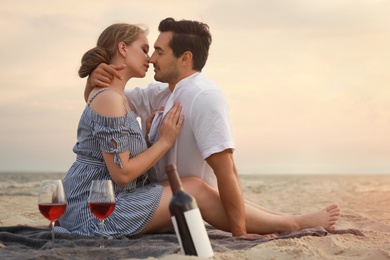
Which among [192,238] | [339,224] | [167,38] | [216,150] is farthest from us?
[339,224]

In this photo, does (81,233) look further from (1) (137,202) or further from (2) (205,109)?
(2) (205,109)

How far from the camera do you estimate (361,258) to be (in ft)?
12.2

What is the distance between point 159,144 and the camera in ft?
13.9

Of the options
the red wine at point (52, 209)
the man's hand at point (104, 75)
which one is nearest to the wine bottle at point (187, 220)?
the red wine at point (52, 209)

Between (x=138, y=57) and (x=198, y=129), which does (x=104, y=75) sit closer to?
(x=138, y=57)

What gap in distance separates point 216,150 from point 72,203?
115 centimetres

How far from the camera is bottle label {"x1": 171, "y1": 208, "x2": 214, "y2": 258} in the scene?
8.92 feet

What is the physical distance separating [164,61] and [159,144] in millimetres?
766

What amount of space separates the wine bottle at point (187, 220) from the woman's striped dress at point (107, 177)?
1.45 m

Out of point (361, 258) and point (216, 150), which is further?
point (216, 150)

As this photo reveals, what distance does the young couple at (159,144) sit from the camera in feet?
14.0

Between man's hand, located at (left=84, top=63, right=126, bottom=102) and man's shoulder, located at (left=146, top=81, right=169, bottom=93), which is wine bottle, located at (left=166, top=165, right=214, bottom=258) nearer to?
man's hand, located at (left=84, top=63, right=126, bottom=102)

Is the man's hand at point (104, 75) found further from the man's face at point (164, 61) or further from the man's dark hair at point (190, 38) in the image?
the man's dark hair at point (190, 38)

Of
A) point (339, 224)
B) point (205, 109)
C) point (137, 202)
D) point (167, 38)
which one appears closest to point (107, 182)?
point (137, 202)
